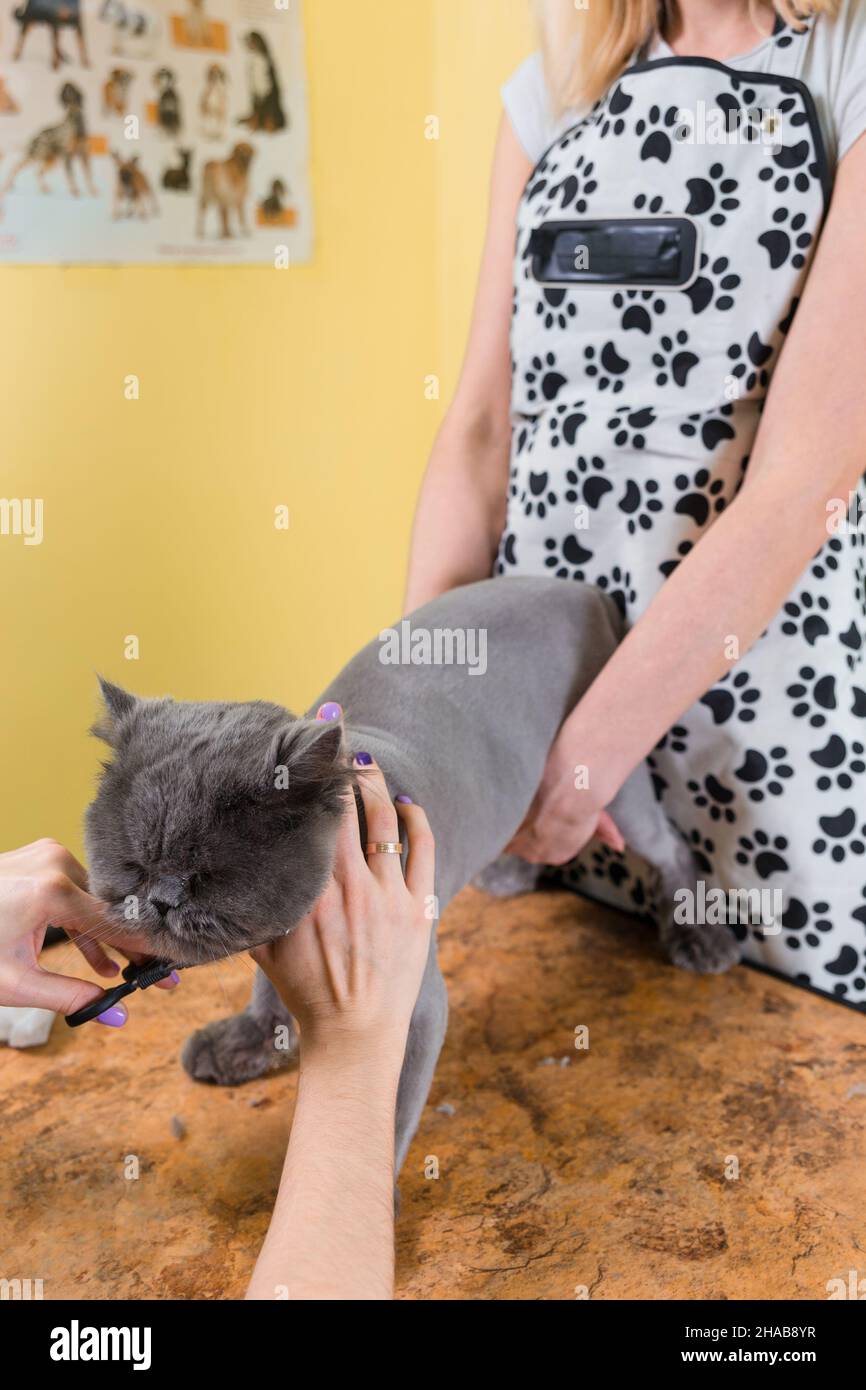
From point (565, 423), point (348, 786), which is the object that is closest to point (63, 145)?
point (565, 423)

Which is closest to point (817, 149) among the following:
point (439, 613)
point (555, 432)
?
point (555, 432)

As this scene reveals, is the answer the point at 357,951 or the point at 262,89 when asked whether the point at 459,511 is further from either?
the point at 262,89

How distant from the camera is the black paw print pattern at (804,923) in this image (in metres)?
1.23

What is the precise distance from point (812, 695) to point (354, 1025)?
2.20 feet

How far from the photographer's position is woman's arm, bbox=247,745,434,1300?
2.32ft

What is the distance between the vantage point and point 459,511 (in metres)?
1.37

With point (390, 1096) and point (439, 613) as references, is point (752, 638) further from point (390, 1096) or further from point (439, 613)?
point (390, 1096)

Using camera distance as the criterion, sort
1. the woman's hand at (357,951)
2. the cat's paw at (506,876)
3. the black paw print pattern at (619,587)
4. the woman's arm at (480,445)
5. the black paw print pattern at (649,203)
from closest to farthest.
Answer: the woman's hand at (357,951) → the black paw print pattern at (649,203) → the black paw print pattern at (619,587) → the woman's arm at (480,445) → the cat's paw at (506,876)

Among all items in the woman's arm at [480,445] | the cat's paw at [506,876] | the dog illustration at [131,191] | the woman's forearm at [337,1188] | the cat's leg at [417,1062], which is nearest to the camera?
the woman's forearm at [337,1188]

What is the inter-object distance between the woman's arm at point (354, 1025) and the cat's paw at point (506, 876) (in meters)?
0.61

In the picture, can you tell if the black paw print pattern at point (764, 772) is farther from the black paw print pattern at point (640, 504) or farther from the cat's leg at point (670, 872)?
the black paw print pattern at point (640, 504)

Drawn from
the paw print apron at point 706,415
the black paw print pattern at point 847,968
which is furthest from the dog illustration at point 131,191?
the black paw print pattern at point 847,968

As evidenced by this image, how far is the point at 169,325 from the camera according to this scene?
1839 mm

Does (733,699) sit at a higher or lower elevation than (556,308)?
lower
